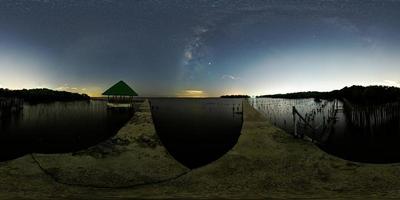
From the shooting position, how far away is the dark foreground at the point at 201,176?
10117mm

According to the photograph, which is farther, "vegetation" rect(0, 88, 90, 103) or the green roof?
"vegetation" rect(0, 88, 90, 103)

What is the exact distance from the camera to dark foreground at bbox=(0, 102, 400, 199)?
10117 mm

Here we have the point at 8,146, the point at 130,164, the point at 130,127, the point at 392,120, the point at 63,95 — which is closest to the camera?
the point at 130,164

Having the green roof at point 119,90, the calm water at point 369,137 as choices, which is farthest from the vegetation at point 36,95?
the calm water at point 369,137

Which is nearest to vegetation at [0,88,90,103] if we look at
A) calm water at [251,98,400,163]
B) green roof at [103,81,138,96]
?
green roof at [103,81,138,96]

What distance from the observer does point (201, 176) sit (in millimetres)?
12273

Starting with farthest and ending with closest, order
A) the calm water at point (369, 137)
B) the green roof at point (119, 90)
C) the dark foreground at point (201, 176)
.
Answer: the green roof at point (119, 90) < the calm water at point (369, 137) < the dark foreground at point (201, 176)

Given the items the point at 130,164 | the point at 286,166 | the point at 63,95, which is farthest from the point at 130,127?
the point at 63,95

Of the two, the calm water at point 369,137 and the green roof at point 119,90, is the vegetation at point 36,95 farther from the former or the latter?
the calm water at point 369,137

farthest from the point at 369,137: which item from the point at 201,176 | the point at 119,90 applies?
the point at 119,90

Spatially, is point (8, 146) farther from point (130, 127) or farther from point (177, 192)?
point (177, 192)

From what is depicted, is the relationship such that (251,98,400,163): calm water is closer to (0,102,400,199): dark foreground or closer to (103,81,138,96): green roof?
(0,102,400,199): dark foreground

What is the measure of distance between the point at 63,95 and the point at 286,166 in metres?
163

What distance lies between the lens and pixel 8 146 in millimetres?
25672
